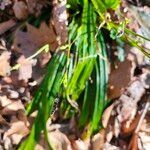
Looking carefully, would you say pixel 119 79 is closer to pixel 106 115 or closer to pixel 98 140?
pixel 106 115

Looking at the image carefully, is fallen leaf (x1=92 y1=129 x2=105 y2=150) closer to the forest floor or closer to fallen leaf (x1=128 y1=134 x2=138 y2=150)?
the forest floor

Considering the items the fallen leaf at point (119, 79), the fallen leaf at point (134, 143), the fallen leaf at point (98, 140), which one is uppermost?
the fallen leaf at point (119, 79)

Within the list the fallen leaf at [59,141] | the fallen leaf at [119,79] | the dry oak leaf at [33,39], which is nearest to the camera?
the fallen leaf at [59,141]

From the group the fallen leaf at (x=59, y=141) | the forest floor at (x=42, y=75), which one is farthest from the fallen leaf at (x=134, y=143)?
the fallen leaf at (x=59, y=141)

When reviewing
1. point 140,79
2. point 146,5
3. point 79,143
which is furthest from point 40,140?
point 146,5

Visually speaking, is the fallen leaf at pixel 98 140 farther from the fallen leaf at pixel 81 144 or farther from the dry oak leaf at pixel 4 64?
the dry oak leaf at pixel 4 64
